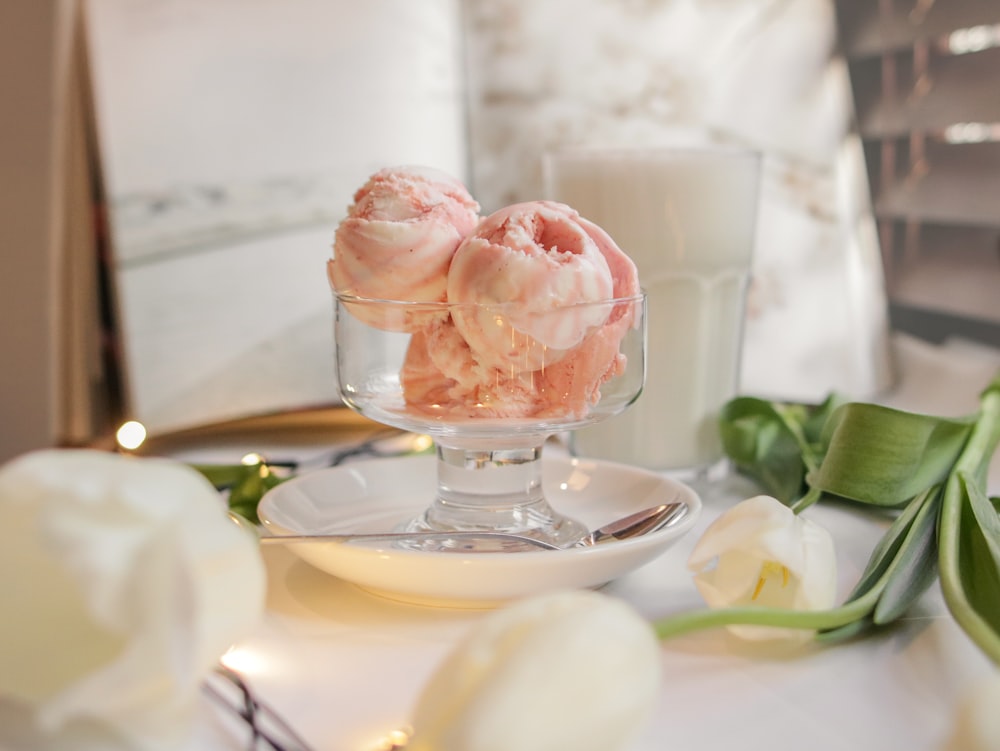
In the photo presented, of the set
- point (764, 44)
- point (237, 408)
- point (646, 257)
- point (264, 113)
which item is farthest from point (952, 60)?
point (237, 408)

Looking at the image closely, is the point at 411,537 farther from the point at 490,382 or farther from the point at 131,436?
the point at 131,436

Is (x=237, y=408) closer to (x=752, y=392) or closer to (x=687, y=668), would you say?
(x=752, y=392)

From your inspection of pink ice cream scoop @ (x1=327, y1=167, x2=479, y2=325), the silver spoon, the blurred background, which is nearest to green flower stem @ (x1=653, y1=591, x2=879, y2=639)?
the silver spoon

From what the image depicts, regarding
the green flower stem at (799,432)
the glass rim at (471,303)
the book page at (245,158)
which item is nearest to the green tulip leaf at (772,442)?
the green flower stem at (799,432)

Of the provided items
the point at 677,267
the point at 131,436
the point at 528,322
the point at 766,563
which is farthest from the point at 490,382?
the point at 131,436

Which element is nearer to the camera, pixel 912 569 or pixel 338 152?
pixel 912 569
